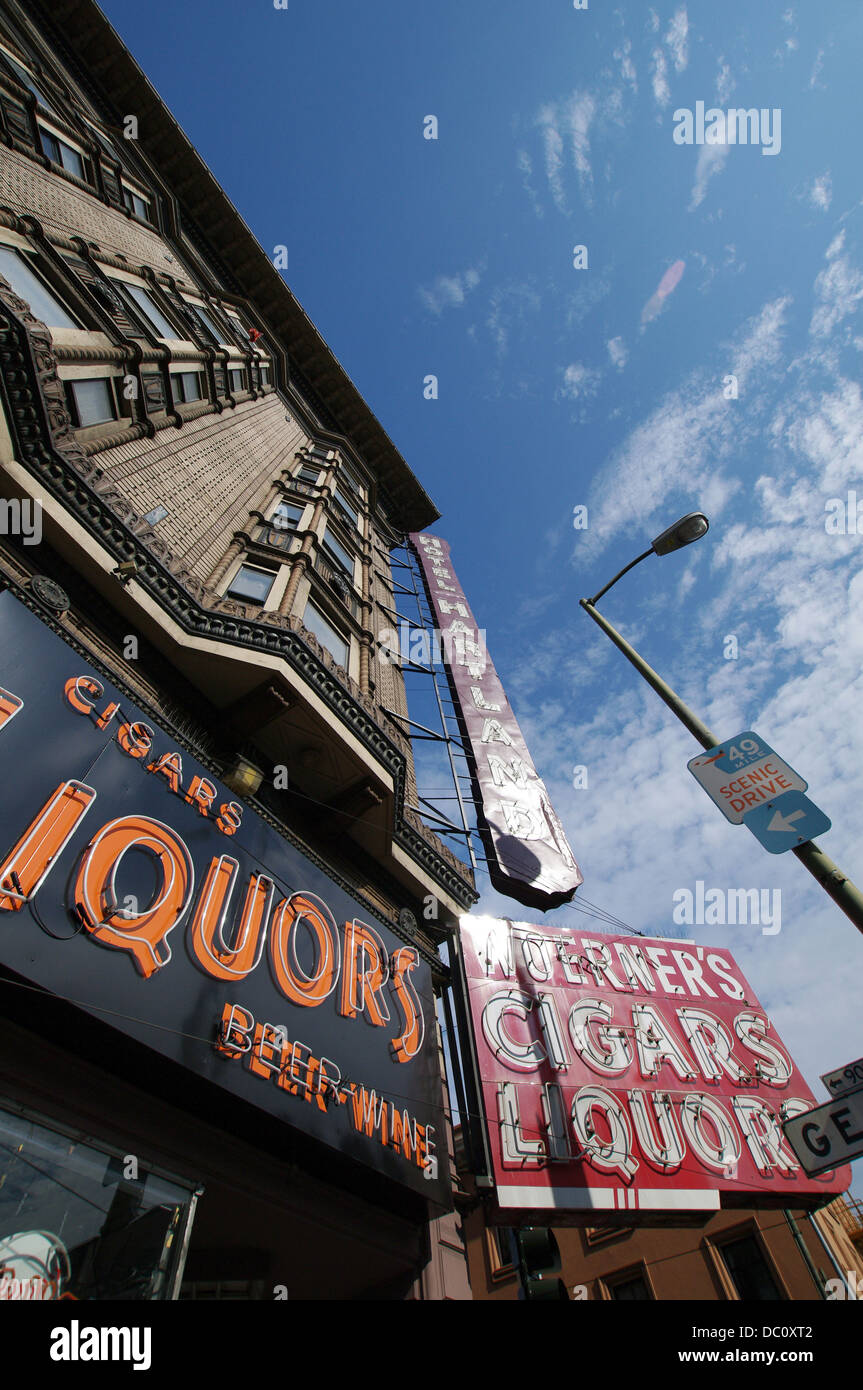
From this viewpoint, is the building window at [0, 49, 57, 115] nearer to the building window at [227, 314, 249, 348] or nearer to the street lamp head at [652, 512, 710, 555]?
the building window at [227, 314, 249, 348]

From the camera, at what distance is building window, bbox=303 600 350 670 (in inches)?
640

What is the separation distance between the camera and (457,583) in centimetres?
2767

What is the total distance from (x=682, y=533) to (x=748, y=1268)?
22411mm

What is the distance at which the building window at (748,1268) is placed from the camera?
18870 millimetres

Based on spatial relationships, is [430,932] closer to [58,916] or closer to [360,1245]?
[360,1245]

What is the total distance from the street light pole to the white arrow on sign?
21 cm

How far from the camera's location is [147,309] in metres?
18.3

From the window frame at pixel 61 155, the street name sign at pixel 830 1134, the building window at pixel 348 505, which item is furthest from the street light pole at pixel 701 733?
the window frame at pixel 61 155

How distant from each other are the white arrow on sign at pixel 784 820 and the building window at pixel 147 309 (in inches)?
693

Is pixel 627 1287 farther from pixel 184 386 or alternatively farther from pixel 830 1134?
pixel 184 386

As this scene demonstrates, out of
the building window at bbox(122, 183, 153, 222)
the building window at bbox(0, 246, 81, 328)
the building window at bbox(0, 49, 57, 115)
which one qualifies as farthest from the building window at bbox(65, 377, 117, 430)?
the building window at bbox(122, 183, 153, 222)

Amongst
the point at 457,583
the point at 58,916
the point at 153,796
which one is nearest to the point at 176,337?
the point at 457,583

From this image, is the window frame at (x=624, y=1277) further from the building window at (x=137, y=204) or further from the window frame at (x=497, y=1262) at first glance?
the building window at (x=137, y=204)
